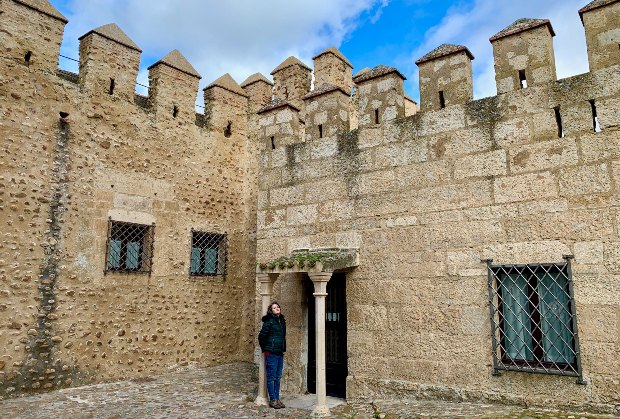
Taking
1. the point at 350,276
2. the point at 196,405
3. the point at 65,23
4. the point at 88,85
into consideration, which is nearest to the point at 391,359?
the point at 350,276

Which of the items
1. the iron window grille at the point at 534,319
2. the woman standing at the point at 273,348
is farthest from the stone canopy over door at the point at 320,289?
the iron window grille at the point at 534,319

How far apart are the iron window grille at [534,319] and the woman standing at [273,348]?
91.3 inches

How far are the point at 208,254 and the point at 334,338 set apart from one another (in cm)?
353

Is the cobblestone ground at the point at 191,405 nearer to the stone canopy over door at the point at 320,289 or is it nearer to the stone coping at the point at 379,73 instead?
the stone canopy over door at the point at 320,289

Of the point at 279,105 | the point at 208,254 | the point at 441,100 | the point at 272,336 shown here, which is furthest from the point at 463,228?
the point at 208,254

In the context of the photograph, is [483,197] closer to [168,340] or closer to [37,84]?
[168,340]

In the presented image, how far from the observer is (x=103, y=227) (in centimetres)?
707

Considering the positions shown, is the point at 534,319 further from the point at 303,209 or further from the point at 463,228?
the point at 303,209

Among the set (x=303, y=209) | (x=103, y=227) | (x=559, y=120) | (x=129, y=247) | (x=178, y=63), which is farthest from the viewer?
(x=178, y=63)

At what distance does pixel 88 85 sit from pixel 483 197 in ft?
19.9

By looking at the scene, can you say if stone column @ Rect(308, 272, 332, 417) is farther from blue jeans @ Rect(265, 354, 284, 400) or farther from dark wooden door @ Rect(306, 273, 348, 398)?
dark wooden door @ Rect(306, 273, 348, 398)

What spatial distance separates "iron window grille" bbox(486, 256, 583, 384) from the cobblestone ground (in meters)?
0.44

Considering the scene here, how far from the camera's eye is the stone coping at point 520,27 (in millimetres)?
4758

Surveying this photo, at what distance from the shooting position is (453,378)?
4703mm
